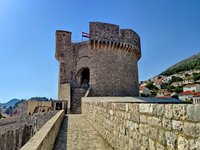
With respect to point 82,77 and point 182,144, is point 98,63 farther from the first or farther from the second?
point 182,144

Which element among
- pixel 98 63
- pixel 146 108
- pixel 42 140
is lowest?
pixel 42 140

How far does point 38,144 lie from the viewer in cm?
289

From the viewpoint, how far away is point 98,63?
747 inches

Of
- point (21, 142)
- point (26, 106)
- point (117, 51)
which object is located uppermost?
point (117, 51)

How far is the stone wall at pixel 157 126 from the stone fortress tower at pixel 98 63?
44.9 ft

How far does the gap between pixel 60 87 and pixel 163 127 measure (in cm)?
1837

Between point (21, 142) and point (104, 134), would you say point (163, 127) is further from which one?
point (21, 142)

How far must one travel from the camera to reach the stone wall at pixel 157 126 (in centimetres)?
158

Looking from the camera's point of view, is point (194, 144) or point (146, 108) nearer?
point (194, 144)

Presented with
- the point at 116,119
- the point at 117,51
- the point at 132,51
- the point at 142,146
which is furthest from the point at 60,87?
the point at 142,146

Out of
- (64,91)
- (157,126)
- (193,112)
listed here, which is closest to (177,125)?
(193,112)

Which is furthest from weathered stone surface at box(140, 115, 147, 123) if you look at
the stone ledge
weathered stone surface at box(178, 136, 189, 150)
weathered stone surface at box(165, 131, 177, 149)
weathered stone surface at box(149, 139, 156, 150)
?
the stone ledge

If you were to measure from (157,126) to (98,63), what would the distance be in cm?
1688

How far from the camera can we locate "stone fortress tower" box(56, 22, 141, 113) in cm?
1838
